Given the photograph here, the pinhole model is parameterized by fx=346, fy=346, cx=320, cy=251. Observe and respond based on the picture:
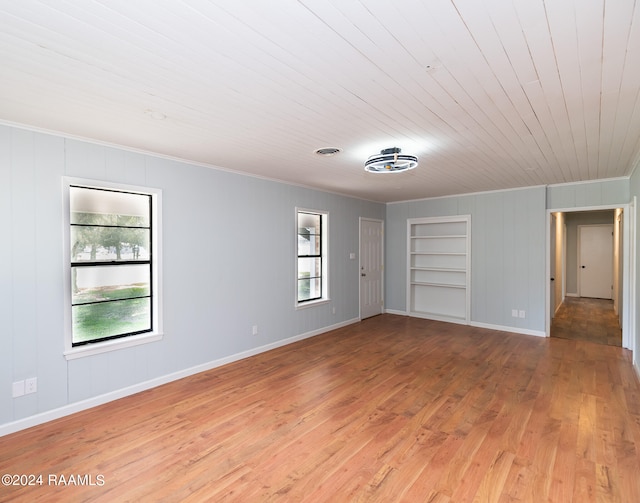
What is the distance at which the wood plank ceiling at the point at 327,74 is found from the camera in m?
1.51

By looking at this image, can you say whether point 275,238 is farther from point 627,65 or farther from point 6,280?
point 627,65

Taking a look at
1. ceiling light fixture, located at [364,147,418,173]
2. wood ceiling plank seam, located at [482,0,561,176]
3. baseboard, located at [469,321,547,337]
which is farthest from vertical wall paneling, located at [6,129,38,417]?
baseboard, located at [469,321,547,337]

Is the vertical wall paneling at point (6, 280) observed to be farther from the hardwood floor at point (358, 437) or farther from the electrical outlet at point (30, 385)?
the hardwood floor at point (358, 437)

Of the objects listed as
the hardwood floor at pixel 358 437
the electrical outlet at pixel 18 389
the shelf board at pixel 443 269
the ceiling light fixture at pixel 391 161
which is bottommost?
the hardwood floor at pixel 358 437

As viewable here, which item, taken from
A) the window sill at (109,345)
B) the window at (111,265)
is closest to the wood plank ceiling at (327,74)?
the window at (111,265)

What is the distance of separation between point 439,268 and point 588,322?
2.96 meters

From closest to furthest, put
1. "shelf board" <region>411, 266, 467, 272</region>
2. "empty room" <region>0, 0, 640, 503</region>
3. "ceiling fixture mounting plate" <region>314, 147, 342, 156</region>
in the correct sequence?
"empty room" <region>0, 0, 640, 503</region>, "ceiling fixture mounting plate" <region>314, 147, 342, 156</region>, "shelf board" <region>411, 266, 467, 272</region>

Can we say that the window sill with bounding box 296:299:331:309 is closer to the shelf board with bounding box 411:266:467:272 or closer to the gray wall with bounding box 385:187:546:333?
the shelf board with bounding box 411:266:467:272

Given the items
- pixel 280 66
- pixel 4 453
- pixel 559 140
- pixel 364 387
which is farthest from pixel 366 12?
pixel 4 453

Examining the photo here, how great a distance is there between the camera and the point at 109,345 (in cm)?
332

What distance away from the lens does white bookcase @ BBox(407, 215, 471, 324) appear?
6.71 metres

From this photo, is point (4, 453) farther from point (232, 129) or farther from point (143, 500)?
point (232, 129)

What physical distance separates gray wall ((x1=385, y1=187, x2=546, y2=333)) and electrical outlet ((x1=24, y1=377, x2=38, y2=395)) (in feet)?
20.6

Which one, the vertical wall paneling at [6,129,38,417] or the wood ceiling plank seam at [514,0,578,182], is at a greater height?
the wood ceiling plank seam at [514,0,578,182]
